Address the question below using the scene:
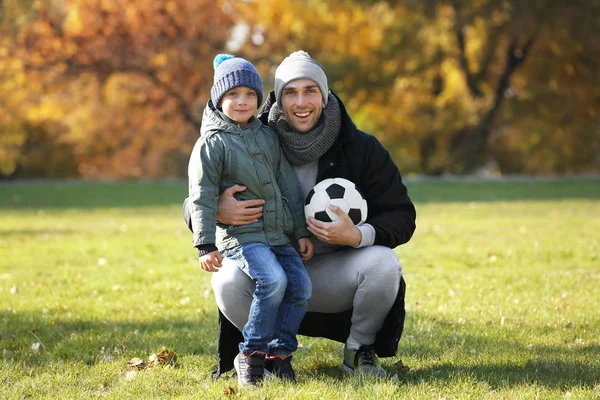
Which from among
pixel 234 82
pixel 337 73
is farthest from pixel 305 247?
pixel 337 73

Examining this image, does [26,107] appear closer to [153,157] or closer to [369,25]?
[153,157]

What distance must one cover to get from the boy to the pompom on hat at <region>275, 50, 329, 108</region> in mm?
154

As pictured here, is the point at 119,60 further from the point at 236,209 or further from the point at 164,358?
the point at 236,209

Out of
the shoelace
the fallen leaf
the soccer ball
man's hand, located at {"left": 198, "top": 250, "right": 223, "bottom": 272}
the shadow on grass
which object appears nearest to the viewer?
man's hand, located at {"left": 198, "top": 250, "right": 223, "bottom": 272}

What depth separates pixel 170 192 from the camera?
2125 cm

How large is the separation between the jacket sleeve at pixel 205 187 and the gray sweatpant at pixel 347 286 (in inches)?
10.6

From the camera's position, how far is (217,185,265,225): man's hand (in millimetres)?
4254

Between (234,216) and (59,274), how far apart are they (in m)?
4.56

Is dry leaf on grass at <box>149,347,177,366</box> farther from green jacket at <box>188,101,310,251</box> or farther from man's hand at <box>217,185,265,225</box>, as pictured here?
man's hand at <box>217,185,265,225</box>

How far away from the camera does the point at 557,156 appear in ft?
100

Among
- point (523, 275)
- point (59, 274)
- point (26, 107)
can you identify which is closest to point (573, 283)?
point (523, 275)

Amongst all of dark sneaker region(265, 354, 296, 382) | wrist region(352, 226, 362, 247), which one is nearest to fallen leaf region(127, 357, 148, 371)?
dark sneaker region(265, 354, 296, 382)

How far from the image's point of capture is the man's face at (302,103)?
176 inches

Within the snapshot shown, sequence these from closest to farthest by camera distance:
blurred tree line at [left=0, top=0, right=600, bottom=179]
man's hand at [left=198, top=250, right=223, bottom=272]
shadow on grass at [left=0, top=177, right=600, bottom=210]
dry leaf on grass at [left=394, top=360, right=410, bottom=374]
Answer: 1. man's hand at [left=198, top=250, right=223, bottom=272]
2. dry leaf on grass at [left=394, top=360, right=410, bottom=374]
3. shadow on grass at [left=0, top=177, right=600, bottom=210]
4. blurred tree line at [left=0, top=0, right=600, bottom=179]
